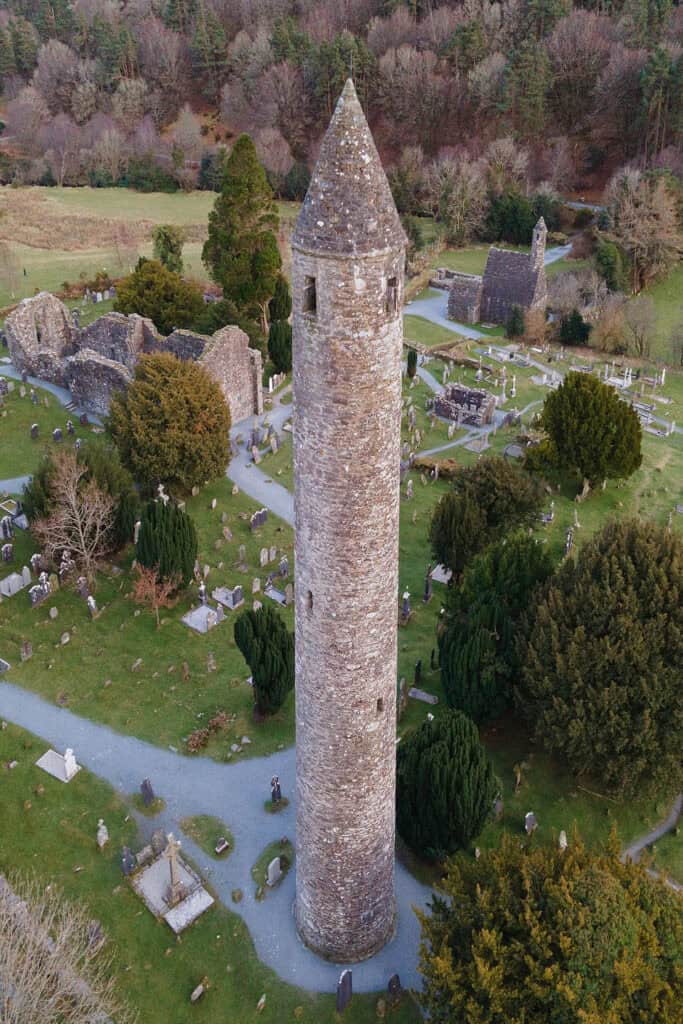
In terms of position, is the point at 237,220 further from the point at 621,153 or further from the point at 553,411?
the point at 621,153

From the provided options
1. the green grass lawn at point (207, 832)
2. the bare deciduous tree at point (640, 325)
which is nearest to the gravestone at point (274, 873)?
the green grass lawn at point (207, 832)

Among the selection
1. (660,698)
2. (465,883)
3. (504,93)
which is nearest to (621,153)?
(504,93)

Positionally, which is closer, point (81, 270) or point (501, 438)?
point (501, 438)

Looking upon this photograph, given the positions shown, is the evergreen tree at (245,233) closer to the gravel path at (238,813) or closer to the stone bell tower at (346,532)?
the gravel path at (238,813)

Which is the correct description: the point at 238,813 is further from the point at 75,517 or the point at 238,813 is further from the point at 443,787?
the point at 75,517

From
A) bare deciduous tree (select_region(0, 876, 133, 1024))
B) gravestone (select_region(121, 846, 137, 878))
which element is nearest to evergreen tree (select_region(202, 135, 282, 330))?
gravestone (select_region(121, 846, 137, 878))

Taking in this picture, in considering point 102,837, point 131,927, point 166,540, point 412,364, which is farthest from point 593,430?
point 131,927
